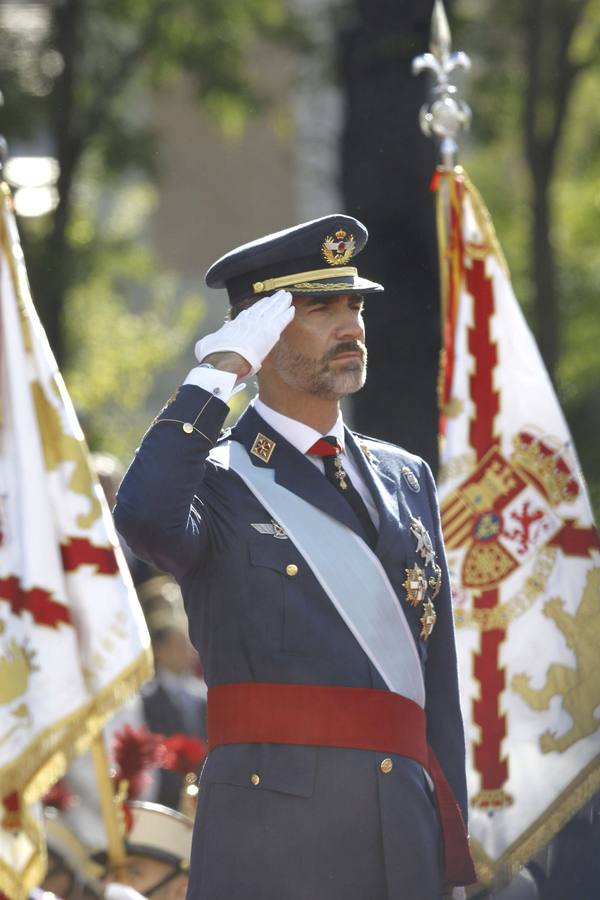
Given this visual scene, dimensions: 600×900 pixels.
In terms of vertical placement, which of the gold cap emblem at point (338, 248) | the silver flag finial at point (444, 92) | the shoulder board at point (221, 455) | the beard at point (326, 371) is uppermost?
the silver flag finial at point (444, 92)

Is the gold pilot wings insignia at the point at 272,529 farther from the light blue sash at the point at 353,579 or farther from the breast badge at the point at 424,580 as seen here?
the breast badge at the point at 424,580

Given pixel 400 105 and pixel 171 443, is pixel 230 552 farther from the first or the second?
pixel 400 105

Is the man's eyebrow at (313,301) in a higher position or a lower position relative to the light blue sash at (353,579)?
higher

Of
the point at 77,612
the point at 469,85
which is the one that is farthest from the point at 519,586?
the point at 469,85

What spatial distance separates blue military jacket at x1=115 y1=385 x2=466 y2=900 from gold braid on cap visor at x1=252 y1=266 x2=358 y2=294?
1.31 feet

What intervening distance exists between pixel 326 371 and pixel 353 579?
17.5 inches

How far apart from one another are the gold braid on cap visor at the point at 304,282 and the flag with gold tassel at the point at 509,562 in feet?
4.69

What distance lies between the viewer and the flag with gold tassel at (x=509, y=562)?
502 cm

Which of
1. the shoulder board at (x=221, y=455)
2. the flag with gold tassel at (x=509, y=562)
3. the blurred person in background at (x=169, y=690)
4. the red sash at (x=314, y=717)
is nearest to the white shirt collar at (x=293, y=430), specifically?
the shoulder board at (x=221, y=455)

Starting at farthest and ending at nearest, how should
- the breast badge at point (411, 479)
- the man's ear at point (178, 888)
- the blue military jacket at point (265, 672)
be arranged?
the man's ear at point (178, 888)
the breast badge at point (411, 479)
the blue military jacket at point (265, 672)

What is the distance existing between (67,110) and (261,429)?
9.68 meters

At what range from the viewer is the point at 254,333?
12.5 feet

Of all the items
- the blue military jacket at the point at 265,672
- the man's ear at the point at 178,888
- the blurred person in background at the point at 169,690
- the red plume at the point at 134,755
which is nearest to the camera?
the blue military jacket at the point at 265,672

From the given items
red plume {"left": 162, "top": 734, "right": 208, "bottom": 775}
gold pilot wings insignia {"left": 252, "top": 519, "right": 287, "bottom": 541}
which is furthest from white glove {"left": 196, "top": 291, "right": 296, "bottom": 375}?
red plume {"left": 162, "top": 734, "right": 208, "bottom": 775}
